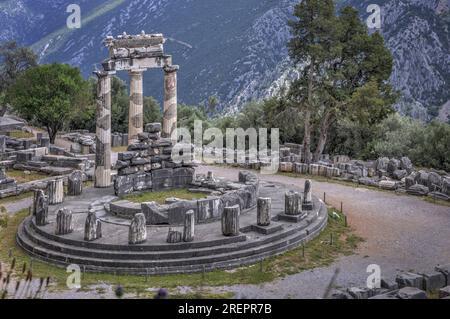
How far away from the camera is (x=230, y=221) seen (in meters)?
23.8

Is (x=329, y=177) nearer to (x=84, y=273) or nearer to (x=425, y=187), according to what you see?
(x=425, y=187)

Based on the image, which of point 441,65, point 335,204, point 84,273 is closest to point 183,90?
point 441,65

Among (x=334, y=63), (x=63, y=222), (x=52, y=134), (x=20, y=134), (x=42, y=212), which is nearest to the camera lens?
(x=63, y=222)

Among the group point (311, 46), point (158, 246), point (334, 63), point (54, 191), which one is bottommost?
point (158, 246)

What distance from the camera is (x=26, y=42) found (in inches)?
6073

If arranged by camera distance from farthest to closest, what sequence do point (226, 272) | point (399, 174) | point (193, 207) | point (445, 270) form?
point (399, 174)
point (193, 207)
point (226, 272)
point (445, 270)

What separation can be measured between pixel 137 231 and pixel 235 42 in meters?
92.2

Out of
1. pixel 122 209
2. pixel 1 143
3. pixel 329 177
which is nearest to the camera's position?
pixel 122 209

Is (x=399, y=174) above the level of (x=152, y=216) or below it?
above

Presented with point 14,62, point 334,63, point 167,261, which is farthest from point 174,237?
point 14,62

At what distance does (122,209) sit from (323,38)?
22.6 metres

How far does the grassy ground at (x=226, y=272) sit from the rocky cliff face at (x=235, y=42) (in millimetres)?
58336

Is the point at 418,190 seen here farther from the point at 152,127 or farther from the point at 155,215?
the point at 155,215

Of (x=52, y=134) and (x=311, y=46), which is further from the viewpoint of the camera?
(x=52, y=134)
